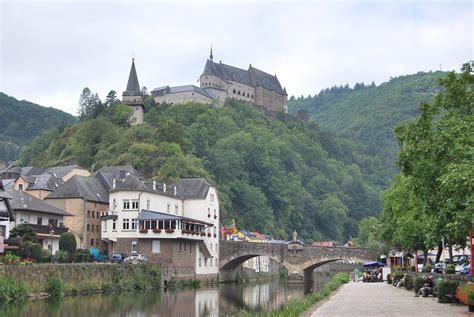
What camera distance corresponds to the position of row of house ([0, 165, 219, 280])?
230 ft

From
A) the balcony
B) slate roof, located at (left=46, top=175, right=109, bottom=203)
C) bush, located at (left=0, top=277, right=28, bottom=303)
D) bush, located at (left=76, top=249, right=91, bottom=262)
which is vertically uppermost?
slate roof, located at (left=46, top=175, right=109, bottom=203)

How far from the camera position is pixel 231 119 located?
568 ft

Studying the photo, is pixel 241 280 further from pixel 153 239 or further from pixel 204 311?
pixel 204 311

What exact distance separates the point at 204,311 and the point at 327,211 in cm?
12284

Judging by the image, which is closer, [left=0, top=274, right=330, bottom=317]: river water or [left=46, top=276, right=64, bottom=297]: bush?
[left=0, top=274, right=330, bottom=317]: river water

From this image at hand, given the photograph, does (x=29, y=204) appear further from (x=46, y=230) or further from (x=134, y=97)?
(x=134, y=97)

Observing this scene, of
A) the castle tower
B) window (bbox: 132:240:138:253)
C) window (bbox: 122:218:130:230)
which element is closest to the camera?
window (bbox: 132:240:138:253)

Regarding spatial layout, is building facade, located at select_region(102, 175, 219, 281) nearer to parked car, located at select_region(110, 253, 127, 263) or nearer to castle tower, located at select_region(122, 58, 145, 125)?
parked car, located at select_region(110, 253, 127, 263)

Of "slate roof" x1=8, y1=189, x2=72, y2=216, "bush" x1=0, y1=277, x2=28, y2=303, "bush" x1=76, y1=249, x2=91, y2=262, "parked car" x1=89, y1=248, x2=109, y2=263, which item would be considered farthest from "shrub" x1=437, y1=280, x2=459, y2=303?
"slate roof" x1=8, y1=189, x2=72, y2=216

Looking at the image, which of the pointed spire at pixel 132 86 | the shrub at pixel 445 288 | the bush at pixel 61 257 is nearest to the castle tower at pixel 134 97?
the pointed spire at pixel 132 86

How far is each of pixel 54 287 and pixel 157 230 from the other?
836 inches

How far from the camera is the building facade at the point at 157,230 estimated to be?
72.4 m

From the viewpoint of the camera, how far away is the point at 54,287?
5138 centimetres

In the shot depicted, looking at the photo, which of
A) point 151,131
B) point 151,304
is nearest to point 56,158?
point 151,131
